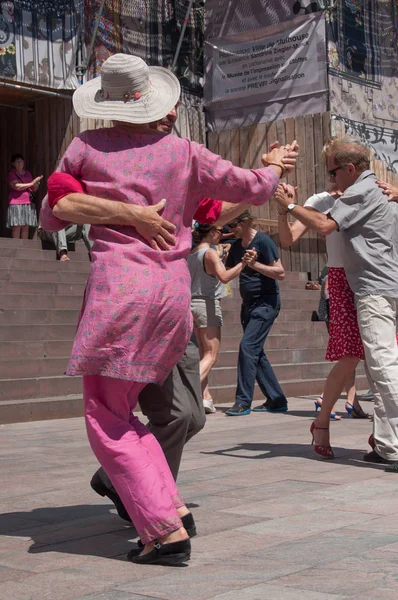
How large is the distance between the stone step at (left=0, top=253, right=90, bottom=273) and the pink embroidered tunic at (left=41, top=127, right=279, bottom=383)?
829 centimetres

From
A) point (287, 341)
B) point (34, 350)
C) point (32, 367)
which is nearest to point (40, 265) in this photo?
point (287, 341)

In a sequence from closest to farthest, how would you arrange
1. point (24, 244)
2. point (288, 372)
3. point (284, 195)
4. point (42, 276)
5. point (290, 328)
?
1. point (284, 195)
2. point (288, 372)
3. point (42, 276)
4. point (290, 328)
5. point (24, 244)

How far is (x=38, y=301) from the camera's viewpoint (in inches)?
431

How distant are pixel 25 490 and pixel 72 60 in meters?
12.2

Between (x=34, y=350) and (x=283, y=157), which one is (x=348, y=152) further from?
(x=34, y=350)

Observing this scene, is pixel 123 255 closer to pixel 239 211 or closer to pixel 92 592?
pixel 239 211

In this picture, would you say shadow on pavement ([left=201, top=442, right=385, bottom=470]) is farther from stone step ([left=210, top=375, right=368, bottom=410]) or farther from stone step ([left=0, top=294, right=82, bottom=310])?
stone step ([left=0, top=294, right=82, bottom=310])

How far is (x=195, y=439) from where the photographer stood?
7.21 meters

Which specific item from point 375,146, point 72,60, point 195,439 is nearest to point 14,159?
point 72,60

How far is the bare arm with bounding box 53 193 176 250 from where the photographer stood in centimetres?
363

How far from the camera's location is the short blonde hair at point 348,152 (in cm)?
597

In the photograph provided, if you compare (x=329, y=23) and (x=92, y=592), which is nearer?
(x=92, y=592)

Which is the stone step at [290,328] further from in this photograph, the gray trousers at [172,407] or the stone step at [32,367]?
the gray trousers at [172,407]

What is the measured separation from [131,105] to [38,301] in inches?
290
